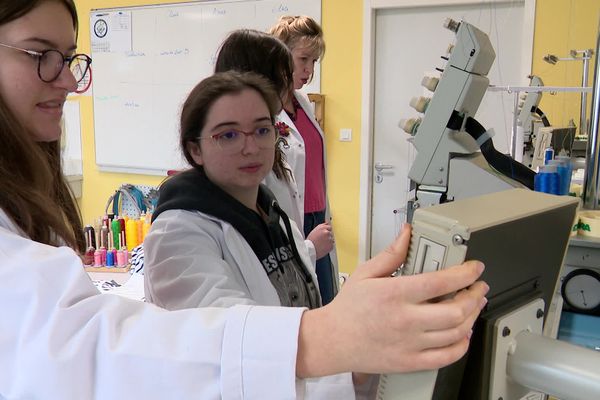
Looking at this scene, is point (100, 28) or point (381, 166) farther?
point (100, 28)

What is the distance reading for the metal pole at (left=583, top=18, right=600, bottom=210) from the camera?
5.25 feet

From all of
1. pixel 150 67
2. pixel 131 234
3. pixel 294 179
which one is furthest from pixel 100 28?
pixel 294 179

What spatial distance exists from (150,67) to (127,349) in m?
3.87

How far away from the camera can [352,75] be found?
3.45 meters

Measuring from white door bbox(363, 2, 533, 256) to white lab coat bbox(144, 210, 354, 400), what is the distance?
226 cm

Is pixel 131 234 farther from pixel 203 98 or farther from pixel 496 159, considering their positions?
pixel 496 159

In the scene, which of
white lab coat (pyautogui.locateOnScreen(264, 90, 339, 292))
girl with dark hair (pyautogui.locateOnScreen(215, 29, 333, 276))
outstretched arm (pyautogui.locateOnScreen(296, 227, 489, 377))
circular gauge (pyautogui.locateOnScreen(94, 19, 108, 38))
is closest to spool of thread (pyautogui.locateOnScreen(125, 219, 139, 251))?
white lab coat (pyautogui.locateOnScreen(264, 90, 339, 292))

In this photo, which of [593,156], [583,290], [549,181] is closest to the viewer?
[583,290]

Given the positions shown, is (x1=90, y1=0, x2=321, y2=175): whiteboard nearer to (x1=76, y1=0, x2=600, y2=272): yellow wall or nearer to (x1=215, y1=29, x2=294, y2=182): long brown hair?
(x1=76, y1=0, x2=600, y2=272): yellow wall

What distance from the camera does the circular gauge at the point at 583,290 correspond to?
4.38ft

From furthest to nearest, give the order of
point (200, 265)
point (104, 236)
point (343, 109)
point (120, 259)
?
point (343, 109) < point (104, 236) < point (120, 259) < point (200, 265)

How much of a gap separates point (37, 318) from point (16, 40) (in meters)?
0.38

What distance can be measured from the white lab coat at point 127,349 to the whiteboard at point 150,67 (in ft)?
10.4

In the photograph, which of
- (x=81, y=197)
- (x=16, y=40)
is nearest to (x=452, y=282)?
(x=16, y=40)
